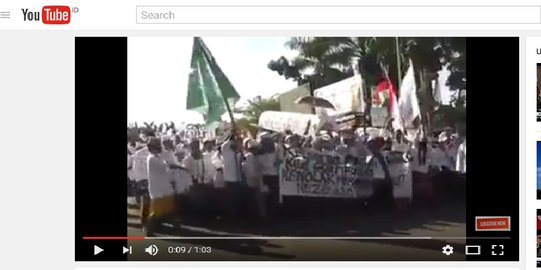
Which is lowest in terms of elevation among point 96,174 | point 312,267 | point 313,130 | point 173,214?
point 312,267

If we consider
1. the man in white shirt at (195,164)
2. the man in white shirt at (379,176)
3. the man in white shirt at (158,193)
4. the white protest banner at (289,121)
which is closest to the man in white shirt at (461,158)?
Answer: the man in white shirt at (379,176)

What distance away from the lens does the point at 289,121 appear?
7.32 feet

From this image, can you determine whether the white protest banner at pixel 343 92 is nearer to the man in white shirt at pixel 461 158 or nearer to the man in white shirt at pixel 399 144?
the man in white shirt at pixel 399 144

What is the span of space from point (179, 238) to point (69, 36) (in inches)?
31.3

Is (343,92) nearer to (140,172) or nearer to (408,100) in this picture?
(408,100)

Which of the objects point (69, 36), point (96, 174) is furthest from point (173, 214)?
point (69, 36)

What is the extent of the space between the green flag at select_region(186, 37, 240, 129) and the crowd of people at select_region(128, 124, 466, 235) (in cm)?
10

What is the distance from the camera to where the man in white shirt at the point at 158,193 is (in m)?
2.26

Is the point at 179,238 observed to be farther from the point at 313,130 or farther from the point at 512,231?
the point at 512,231

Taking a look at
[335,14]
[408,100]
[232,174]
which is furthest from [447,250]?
[335,14]

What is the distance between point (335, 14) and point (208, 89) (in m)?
0.51

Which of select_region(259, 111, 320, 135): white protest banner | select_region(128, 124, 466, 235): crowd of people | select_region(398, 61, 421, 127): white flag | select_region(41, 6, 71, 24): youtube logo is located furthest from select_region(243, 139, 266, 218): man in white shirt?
select_region(41, 6, 71, 24): youtube logo

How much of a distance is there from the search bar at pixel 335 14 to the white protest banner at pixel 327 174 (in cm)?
48

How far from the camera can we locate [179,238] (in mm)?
2250
